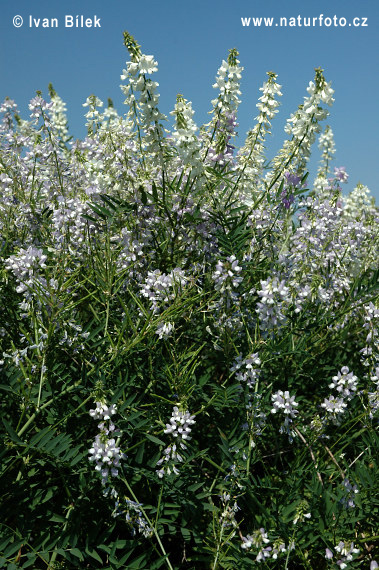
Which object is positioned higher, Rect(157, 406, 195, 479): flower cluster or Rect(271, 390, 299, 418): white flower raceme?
Rect(271, 390, 299, 418): white flower raceme

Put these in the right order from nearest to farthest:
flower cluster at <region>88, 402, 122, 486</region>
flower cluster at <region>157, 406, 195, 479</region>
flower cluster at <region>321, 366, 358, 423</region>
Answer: flower cluster at <region>88, 402, 122, 486</region> < flower cluster at <region>157, 406, 195, 479</region> < flower cluster at <region>321, 366, 358, 423</region>

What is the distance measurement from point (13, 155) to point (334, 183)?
115 inches

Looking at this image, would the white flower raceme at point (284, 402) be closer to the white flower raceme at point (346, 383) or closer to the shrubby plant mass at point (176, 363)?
the shrubby plant mass at point (176, 363)

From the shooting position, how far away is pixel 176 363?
2.26 m

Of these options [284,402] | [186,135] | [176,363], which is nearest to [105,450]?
[176,363]

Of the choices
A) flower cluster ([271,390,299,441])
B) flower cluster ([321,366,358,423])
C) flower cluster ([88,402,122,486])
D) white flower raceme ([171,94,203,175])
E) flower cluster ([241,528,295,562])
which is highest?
white flower raceme ([171,94,203,175])

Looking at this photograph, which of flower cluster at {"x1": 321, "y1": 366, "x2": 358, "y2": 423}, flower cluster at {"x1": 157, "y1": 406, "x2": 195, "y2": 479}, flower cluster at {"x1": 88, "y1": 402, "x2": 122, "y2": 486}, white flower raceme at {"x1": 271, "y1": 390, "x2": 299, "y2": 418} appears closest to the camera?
flower cluster at {"x1": 88, "y1": 402, "x2": 122, "y2": 486}

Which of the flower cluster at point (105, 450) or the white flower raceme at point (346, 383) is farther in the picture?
the white flower raceme at point (346, 383)

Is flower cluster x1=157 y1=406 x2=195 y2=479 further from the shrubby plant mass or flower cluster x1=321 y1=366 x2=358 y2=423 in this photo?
flower cluster x1=321 y1=366 x2=358 y2=423

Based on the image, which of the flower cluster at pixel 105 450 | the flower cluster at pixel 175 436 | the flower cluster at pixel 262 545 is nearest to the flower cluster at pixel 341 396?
the flower cluster at pixel 262 545

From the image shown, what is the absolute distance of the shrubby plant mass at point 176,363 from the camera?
2.14 m

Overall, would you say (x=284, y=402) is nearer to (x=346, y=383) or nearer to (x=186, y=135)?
(x=346, y=383)

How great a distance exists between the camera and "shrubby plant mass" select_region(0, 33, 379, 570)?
2.14 metres

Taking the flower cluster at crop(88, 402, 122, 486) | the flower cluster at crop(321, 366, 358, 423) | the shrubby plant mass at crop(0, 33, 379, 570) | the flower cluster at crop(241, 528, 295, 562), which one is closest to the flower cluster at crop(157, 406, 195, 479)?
the shrubby plant mass at crop(0, 33, 379, 570)
